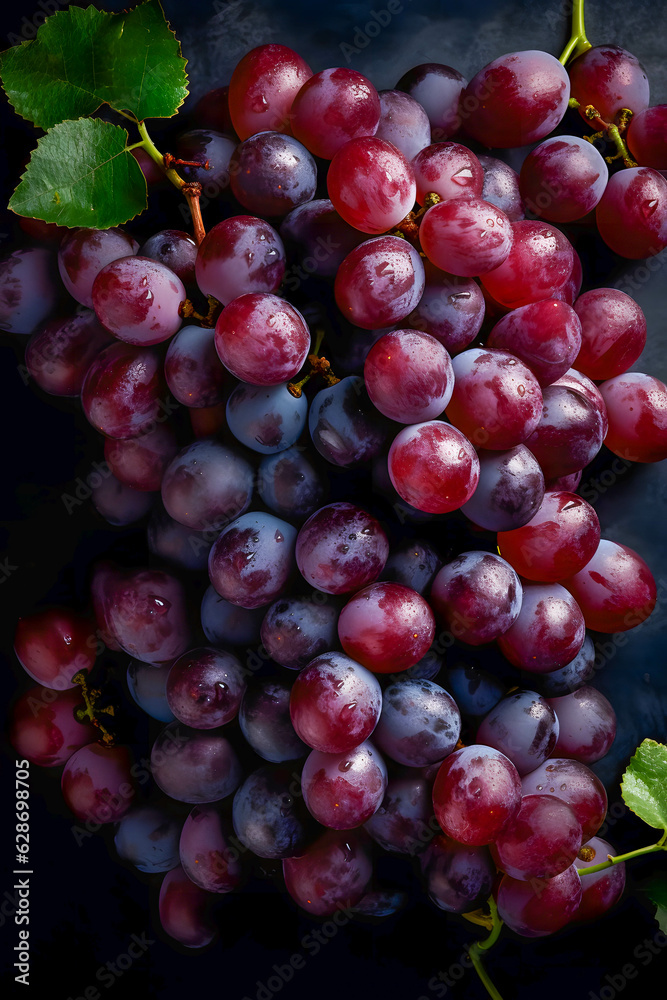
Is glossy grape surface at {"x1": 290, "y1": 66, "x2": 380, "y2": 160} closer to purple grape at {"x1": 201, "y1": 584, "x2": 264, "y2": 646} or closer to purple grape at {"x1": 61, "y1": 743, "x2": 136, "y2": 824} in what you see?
purple grape at {"x1": 201, "y1": 584, "x2": 264, "y2": 646}

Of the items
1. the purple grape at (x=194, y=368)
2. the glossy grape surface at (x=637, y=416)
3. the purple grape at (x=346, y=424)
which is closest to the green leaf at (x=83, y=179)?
the purple grape at (x=194, y=368)

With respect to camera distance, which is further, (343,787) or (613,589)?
(613,589)

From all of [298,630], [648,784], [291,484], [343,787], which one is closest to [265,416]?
[291,484]

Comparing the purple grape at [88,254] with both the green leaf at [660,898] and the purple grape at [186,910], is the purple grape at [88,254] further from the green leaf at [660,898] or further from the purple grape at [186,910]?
the green leaf at [660,898]

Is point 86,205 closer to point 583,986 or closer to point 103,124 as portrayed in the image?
point 103,124

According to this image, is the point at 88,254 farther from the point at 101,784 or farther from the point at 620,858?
the point at 620,858
